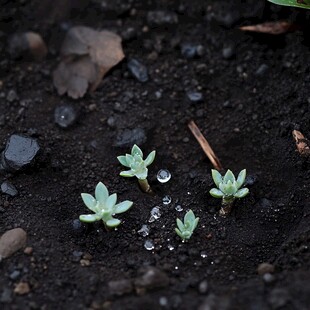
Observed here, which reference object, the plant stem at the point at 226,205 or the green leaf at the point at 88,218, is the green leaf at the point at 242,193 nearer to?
the plant stem at the point at 226,205

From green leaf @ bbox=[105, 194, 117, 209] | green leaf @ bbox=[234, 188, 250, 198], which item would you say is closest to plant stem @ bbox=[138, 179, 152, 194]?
green leaf @ bbox=[105, 194, 117, 209]

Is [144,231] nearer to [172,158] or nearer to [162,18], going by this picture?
[172,158]

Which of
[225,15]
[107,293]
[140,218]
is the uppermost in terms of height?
[225,15]

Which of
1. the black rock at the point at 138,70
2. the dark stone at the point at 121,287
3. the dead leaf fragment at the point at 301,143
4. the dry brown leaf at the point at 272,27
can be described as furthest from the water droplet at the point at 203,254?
the dry brown leaf at the point at 272,27

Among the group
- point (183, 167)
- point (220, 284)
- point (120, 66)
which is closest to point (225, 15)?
point (120, 66)

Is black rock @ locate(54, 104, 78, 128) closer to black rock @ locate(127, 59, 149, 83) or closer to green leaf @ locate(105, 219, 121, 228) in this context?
black rock @ locate(127, 59, 149, 83)

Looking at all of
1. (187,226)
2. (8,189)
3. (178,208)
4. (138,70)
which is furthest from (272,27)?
(8,189)

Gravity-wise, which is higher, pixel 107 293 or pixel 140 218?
pixel 107 293

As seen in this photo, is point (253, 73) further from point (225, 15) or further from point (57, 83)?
point (57, 83)
